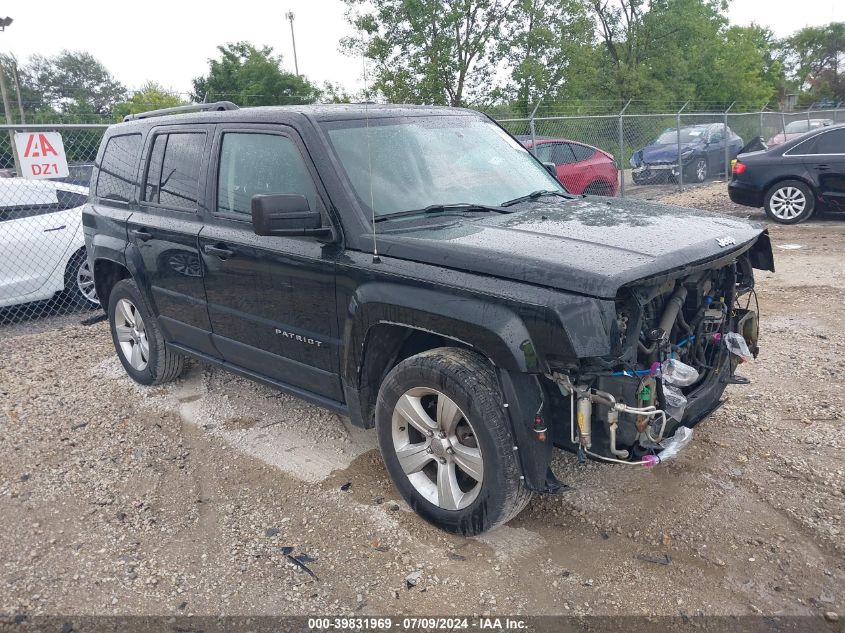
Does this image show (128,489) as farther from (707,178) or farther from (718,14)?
(718,14)

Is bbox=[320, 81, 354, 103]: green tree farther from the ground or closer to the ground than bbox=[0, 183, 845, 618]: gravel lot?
farther from the ground

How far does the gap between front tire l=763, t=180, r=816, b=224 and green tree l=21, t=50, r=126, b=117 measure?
42.7m

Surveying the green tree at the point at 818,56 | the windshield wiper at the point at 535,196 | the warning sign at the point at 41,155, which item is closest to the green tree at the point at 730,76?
the warning sign at the point at 41,155

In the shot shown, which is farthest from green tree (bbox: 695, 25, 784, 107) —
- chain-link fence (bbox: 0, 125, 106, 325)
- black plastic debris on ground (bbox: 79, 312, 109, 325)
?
black plastic debris on ground (bbox: 79, 312, 109, 325)

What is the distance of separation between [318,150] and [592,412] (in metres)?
1.91

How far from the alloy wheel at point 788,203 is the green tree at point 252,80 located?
83.6ft

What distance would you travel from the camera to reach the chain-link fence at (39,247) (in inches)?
291

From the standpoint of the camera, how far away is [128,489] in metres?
3.99

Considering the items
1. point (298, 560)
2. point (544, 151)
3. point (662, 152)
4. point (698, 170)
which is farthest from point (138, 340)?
point (698, 170)

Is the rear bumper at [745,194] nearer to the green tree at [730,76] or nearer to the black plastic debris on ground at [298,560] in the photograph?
the black plastic debris on ground at [298,560]

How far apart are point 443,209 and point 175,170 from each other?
1975 mm

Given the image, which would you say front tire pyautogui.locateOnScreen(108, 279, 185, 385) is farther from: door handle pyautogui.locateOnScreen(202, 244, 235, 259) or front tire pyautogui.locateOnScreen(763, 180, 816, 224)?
front tire pyautogui.locateOnScreen(763, 180, 816, 224)

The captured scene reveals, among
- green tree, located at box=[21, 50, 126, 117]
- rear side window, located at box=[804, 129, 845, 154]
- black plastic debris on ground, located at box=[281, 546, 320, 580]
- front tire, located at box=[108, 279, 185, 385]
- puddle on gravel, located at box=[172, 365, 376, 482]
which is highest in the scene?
green tree, located at box=[21, 50, 126, 117]

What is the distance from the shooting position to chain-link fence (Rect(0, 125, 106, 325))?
740 centimetres
